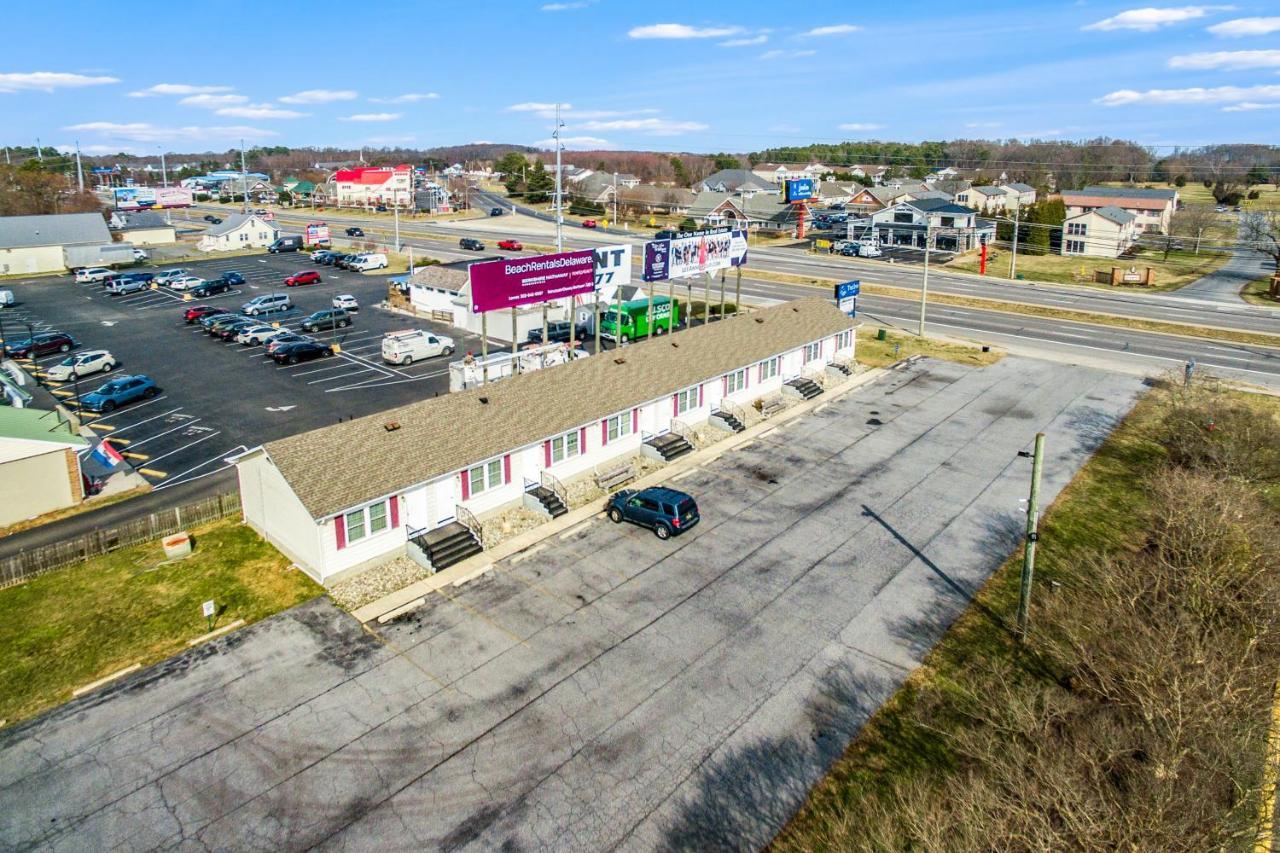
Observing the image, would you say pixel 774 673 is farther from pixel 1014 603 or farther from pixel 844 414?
pixel 844 414

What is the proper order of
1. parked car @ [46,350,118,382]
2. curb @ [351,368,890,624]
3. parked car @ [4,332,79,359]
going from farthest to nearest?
parked car @ [4,332,79,359]
parked car @ [46,350,118,382]
curb @ [351,368,890,624]

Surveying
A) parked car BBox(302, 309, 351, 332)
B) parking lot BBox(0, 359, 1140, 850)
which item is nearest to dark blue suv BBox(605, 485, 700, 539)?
parking lot BBox(0, 359, 1140, 850)

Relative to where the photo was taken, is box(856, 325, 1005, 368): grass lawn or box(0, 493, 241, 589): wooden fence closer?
box(0, 493, 241, 589): wooden fence

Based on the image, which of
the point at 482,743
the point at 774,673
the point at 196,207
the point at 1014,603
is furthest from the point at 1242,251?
the point at 196,207

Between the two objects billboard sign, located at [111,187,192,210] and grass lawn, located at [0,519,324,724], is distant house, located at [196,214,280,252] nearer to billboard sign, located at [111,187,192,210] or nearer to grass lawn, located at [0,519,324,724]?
billboard sign, located at [111,187,192,210]

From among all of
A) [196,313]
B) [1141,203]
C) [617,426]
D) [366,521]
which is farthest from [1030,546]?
[1141,203]

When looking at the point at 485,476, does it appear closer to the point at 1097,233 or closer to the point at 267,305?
the point at 267,305
